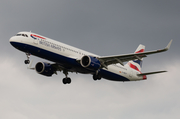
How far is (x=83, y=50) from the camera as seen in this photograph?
49.1 metres

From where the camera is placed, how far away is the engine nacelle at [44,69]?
50.1 metres

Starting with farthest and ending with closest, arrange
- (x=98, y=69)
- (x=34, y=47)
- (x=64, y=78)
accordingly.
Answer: (x=64, y=78)
(x=98, y=69)
(x=34, y=47)

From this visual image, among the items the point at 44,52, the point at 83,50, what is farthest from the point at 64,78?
the point at 44,52

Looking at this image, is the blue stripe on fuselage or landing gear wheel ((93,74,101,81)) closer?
the blue stripe on fuselage

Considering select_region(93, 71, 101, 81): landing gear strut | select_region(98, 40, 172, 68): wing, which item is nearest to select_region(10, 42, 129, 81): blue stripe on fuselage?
select_region(93, 71, 101, 81): landing gear strut

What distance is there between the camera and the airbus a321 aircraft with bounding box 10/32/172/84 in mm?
42781

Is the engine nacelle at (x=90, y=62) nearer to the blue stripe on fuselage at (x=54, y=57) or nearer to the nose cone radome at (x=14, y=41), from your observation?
the blue stripe on fuselage at (x=54, y=57)

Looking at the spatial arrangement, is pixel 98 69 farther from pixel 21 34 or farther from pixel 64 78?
pixel 21 34

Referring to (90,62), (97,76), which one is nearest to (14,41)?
(90,62)

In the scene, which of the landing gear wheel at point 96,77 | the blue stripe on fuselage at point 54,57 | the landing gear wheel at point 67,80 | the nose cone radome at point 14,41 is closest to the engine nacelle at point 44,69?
the landing gear wheel at point 67,80

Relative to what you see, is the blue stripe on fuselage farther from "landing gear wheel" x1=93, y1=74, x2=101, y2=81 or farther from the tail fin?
the tail fin

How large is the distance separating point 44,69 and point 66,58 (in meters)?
6.56

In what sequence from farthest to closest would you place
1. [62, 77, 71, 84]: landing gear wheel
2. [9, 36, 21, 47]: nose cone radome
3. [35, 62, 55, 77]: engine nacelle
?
[62, 77, 71, 84]: landing gear wheel, [35, 62, 55, 77]: engine nacelle, [9, 36, 21, 47]: nose cone radome

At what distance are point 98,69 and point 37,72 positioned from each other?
33.8 feet
